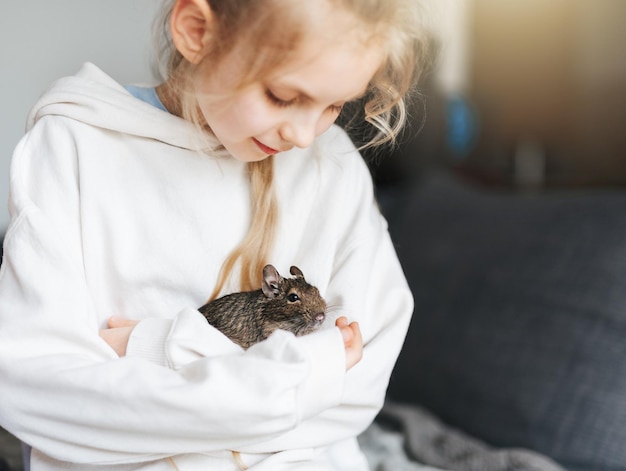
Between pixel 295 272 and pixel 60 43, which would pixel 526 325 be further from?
pixel 60 43

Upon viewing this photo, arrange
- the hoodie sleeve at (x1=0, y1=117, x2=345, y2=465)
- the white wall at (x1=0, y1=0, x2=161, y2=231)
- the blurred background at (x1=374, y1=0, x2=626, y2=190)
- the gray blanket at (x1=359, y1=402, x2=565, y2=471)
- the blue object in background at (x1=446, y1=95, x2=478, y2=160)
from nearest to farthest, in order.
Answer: the hoodie sleeve at (x1=0, y1=117, x2=345, y2=465)
the gray blanket at (x1=359, y1=402, x2=565, y2=471)
the white wall at (x1=0, y1=0, x2=161, y2=231)
the blurred background at (x1=374, y1=0, x2=626, y2=190)
the blue object in background at (x1=446, y1=95, x2=478, y2=160)

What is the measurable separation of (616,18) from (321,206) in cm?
273

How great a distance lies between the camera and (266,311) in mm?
1032

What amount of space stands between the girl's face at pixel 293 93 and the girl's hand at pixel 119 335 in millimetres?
270

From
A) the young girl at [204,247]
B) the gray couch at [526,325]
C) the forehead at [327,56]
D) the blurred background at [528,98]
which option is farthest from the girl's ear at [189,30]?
the blurred background at [528,98]

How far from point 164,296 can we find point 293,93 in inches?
13.6

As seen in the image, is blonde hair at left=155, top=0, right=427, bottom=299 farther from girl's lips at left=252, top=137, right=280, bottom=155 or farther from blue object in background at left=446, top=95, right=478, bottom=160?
blue object in background at left=446, top=95, right=478, bottom=160

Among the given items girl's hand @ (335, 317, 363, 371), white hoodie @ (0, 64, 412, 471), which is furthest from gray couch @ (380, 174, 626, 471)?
girl's hand @ (335, 317, 363, 371)

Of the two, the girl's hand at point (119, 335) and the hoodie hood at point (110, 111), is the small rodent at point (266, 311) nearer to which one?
the girl's hand at point (119, 335)

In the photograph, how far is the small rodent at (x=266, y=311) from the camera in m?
1.02

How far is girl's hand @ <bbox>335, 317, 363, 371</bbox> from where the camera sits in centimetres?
98

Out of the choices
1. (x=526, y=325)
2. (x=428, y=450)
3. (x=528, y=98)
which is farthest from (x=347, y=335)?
(x=528, y=98)

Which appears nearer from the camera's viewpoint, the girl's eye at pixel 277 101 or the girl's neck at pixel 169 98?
the girl's eye at pixel 277 101

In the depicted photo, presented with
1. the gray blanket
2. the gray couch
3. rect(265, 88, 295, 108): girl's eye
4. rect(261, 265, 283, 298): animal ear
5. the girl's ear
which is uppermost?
the girl's ear
